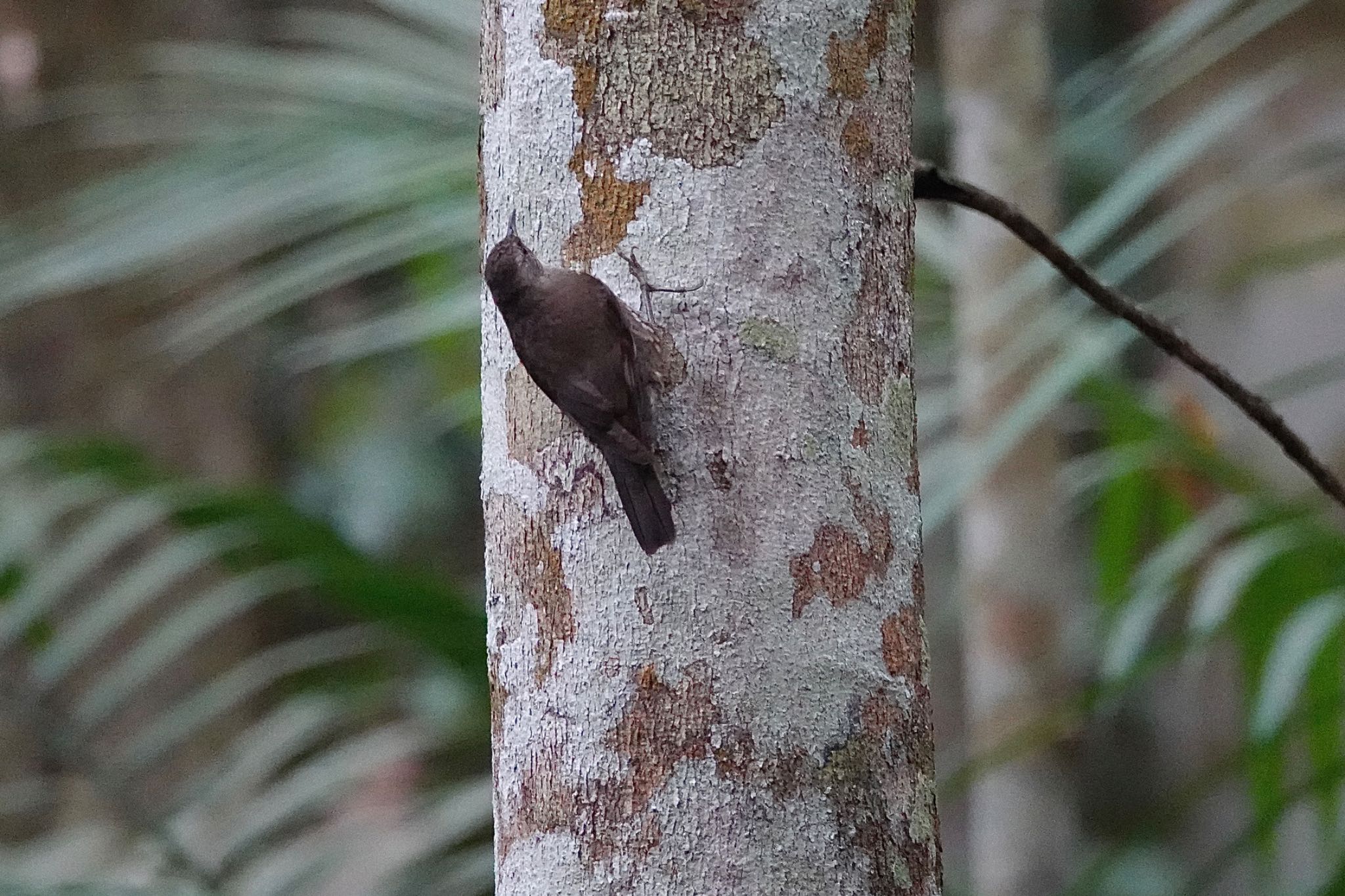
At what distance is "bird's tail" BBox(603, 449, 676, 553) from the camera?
77 centimetres

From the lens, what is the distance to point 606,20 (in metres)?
0.82

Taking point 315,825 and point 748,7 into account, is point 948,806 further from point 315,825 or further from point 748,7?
point 748,7

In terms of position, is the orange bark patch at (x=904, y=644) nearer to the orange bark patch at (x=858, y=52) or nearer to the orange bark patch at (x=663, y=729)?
the orange bark patch at (x=663, y=729)

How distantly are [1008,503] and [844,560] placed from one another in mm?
1308

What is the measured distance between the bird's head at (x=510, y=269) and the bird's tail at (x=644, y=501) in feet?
0.32

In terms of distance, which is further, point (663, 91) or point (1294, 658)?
point (1294, 658)

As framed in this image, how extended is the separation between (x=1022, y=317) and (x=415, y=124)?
2.48 feet

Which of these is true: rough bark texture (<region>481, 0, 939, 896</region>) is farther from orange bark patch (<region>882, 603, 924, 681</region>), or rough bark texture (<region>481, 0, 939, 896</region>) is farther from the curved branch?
the curved branch

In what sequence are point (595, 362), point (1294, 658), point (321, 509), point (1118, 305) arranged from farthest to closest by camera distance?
1. point (321, 509)
2. point (1294, 658)
3. point (1118, 305)
4. point (595, 362)

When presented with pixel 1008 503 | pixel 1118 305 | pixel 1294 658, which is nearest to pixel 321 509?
pixel 1008 503

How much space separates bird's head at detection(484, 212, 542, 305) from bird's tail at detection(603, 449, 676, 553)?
0.32 feet

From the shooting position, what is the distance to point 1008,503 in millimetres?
2064

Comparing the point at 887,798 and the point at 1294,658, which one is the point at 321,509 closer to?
the point at 1294,658

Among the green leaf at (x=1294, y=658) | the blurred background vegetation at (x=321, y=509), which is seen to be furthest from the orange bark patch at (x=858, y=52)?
the green leaf at (x=1294, y=658)
